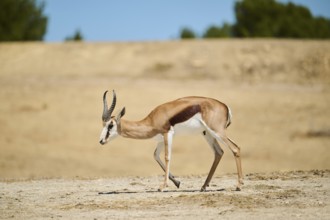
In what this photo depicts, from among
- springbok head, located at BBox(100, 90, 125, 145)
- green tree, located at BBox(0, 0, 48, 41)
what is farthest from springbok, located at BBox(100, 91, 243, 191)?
green tree, located at BBox(0, 0, 48, 41)

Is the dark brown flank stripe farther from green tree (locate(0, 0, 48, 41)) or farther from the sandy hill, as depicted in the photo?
green tree (locate(0, 0, 48, 41))

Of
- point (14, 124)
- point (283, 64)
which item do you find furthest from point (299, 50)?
point (14, 124)

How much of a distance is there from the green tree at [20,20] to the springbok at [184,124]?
56613 millimetres

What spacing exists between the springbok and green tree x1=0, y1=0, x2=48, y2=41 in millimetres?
56613

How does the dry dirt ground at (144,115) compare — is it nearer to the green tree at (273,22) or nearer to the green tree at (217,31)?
the green tree at (273,22)

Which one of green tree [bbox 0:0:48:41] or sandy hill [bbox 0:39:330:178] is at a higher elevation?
green tree [bbox 0:0:48:41]

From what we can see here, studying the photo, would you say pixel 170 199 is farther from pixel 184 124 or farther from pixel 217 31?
pixel 217 31

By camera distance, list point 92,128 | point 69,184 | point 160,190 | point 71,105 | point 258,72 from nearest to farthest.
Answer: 1. point 160,190
2. point 69,184
3. point 92,128
4. point 71,105
5. point 258,72

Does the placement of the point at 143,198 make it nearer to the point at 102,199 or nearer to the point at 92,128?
the point at 102,199

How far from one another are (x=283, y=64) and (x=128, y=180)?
A: 109 feet

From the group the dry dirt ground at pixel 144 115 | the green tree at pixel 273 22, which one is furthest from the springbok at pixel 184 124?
the green tree at pixel 273 22

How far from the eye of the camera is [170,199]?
450 inches

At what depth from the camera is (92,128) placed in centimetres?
3416

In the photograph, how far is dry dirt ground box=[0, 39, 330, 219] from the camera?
11.6 metres
